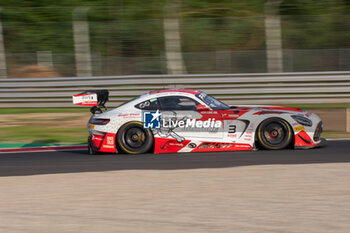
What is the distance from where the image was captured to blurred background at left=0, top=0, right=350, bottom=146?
49.2ft

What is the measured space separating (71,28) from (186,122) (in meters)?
8.65

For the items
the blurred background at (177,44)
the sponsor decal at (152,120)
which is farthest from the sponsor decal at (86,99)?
the blurred background at (177,44)

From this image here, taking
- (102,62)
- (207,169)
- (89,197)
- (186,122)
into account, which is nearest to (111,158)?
(186,122)

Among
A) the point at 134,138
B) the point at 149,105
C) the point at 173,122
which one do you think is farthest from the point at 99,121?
the point at 173,122

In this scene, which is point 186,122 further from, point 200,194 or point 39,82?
point 39,82

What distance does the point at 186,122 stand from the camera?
30.6 feet

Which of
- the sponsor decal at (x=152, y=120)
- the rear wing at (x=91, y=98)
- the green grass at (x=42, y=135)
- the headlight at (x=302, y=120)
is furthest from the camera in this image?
the green grass at (x=42, y=135)

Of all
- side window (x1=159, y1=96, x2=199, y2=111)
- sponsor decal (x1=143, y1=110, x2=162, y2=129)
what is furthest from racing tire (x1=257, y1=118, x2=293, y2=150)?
sponsor decal (x1=143, y1=110, x2=162, y2=129)

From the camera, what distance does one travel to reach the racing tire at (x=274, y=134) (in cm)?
917

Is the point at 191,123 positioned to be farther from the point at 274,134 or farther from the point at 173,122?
the point at 274,134

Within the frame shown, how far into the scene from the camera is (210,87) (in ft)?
49.8

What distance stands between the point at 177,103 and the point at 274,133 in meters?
1.87

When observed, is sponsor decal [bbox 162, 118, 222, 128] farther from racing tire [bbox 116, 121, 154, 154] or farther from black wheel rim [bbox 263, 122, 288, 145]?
black wheel rim [bbox 263, 122, 288, 145]

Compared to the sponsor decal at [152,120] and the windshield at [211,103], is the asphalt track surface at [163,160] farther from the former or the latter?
the windshield at [211,103]
